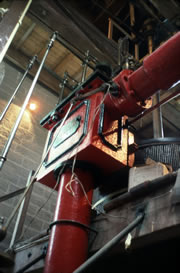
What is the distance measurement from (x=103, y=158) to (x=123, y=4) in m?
4.82

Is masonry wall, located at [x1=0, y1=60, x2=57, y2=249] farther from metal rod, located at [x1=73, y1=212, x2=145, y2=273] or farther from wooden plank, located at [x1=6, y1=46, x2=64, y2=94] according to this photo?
metal rod, located at [x1=73, y1=212, x2=145, y2=273]

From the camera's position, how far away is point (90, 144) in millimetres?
2414

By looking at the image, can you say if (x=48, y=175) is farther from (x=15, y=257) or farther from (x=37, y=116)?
(x=37, y=116)

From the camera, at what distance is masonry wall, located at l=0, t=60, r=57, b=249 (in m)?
5.21

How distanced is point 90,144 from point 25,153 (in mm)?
3751

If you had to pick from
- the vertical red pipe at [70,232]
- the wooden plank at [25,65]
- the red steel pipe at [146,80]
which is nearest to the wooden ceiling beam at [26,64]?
the wooden plank at [25,65]

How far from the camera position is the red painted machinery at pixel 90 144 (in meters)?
2.21

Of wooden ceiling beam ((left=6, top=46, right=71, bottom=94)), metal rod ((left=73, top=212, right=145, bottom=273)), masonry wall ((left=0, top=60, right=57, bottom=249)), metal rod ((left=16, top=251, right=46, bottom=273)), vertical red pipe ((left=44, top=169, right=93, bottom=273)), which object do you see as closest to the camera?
metal rod ((left=73, top=212, right=145, bottom=273))

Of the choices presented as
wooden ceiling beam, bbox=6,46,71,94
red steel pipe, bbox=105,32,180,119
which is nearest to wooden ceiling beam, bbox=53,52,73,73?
wooden ceiling beam, bbox=6,46,71,94

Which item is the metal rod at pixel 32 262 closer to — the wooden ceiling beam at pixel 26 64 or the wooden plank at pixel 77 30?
the wooden plank at pixel 77 30

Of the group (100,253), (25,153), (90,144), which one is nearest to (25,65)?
(25,153)

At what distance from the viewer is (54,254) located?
7.07 feet

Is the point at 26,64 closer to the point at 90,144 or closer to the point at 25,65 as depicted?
the point at 25,65

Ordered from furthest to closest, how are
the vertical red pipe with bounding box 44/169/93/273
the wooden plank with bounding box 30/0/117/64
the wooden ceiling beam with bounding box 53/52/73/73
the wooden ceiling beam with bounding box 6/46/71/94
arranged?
the wooden ceiling beam with bounding box 53/52/73/73 → the wooden ceiling beam with bounding box 6/46/71/94 → the wooden plank with bounding box 30/0/117/64 → the vertical red pipe with bounding box 44/169/93/273
